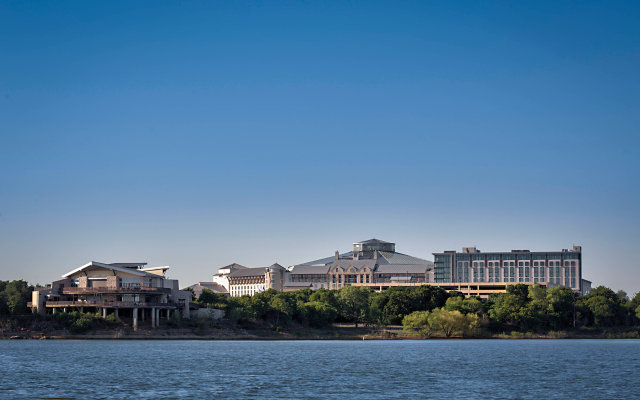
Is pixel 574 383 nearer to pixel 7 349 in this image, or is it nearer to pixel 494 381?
pixel 494 381

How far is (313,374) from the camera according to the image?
3585 inches

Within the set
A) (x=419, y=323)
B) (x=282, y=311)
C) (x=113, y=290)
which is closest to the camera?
(x=113, y=290)

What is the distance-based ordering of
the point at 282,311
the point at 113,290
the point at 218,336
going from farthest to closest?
the point at 282,311
the point at 113,290
the point at 218,336

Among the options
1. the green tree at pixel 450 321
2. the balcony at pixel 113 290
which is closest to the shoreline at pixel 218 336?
the green tree at pixel 450 321

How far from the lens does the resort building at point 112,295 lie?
188000mm

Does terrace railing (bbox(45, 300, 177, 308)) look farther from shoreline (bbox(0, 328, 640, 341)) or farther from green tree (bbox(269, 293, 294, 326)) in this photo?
green tree (bbox(269, 293, 294, 326))

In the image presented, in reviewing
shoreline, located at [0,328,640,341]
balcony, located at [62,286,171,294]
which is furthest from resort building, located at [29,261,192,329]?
shoreline, located at [0,328,640,341]

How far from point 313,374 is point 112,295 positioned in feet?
358

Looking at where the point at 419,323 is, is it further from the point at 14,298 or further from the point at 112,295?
the point at 14,298

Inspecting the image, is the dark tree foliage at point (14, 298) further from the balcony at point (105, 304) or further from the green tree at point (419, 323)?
the green tree at point (419, 323)

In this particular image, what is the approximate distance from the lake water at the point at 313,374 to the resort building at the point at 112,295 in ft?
180

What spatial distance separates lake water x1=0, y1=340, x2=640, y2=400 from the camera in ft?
241

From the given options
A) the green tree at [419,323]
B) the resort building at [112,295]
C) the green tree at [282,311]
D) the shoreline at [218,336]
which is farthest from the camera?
the green tree at [282,311]

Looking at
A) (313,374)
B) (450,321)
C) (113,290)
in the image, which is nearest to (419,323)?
(450,321)
